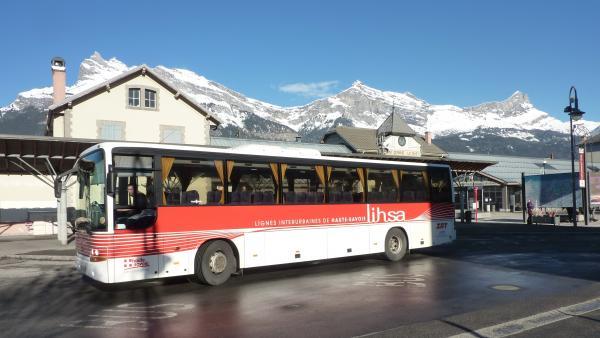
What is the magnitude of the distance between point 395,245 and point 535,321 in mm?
7900

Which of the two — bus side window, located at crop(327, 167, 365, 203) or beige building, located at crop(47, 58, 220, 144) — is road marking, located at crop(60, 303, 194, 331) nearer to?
bus side window, located at crop(327, 167, 365, 203)

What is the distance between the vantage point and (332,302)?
9242 mm

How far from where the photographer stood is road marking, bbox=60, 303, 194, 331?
7782 millimetres

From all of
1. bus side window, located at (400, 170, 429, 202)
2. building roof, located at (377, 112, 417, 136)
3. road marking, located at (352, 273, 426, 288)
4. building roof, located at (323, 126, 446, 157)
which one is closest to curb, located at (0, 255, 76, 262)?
road marking, located at (352, 273, 426, 288)

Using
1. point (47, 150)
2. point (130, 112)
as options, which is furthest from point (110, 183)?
point (130, 112)

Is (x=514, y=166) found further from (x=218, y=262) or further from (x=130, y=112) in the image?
(x=218, y=262)

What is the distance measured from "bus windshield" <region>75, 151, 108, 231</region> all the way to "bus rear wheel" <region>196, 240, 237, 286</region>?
2243mm

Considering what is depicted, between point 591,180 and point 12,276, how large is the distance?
3211 cm

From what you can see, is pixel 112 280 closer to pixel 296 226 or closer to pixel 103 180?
pixel 103 180

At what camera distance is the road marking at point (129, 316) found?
778 cm

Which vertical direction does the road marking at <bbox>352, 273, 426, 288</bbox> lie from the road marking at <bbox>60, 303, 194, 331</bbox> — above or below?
Answer: below

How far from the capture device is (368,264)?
14.7 m

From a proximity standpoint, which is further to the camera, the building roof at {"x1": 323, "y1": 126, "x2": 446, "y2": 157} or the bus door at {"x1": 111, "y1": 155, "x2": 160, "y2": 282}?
the building roof at {"x1": 323, "y1": 126, "x2": 446, "y2": 157}

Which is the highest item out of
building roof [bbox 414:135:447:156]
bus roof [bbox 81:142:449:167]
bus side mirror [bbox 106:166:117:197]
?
building roof [bbox 414:135:447:156]
